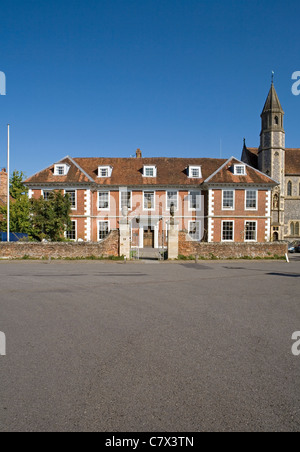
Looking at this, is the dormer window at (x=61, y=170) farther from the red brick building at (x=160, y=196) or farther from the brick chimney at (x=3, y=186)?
the brick chimney at (x=3, y=186)

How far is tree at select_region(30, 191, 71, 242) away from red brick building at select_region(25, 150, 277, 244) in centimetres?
570

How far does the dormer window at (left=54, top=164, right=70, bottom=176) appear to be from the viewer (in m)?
33.1

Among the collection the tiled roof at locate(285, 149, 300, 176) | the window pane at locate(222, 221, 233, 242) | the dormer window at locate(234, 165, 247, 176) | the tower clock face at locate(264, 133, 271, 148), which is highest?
the tower clock face at locate(264, 133, 271, 148)

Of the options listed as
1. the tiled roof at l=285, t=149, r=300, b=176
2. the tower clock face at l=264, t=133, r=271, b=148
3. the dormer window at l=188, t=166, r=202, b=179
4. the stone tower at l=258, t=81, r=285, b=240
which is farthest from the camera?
the tiled roof at l=285, t=149, r=300, b=176

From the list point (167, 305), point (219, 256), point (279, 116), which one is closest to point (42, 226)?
point (219, 256)

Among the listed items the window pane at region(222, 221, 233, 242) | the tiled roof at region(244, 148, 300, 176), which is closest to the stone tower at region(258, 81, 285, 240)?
the tiled roof at region(244, 148, 300, 176)

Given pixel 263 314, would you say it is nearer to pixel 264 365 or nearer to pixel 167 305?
pixel 167 305

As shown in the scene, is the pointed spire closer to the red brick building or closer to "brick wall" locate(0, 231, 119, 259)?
the red brick building

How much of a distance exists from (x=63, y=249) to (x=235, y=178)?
19.3 meters

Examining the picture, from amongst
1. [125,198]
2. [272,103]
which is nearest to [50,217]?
[125,198]

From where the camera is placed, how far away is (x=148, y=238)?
34.4 metres

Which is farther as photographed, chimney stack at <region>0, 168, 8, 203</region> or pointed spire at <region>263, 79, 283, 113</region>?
pointed spire at <region>263, 79, 283, 113</region>

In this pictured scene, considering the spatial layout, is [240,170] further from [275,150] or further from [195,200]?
[275,150]

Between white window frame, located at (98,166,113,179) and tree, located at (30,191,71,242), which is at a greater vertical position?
white window frame, located at (98,166,113,179)
